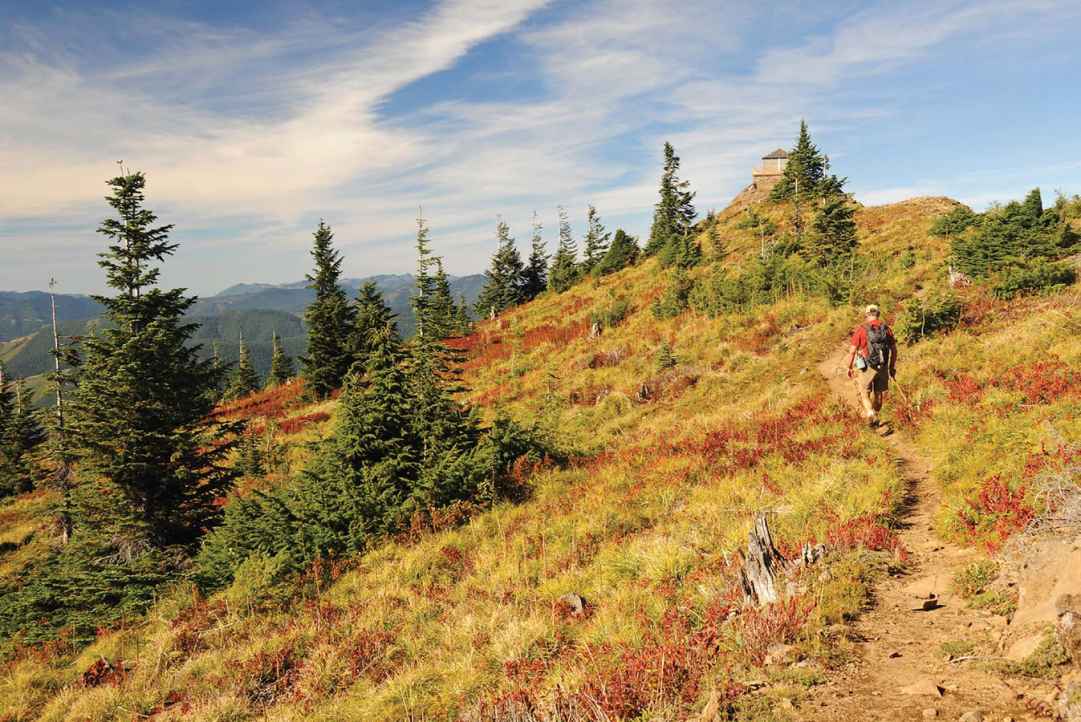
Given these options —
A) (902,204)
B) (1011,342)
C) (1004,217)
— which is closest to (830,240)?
(1004,217)

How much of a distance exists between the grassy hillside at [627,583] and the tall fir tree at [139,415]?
5082mm

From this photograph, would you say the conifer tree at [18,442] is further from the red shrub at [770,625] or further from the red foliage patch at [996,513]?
the red foliage patch at [996,513]

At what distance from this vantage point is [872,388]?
10.3 meters

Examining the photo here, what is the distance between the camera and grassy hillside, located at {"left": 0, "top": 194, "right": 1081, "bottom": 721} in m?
4.84

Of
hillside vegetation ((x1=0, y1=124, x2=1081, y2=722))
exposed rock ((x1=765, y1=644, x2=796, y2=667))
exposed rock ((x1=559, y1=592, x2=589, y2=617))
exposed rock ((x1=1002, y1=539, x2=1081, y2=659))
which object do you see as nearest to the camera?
exposed rock ((x1=1002, y1=539, x2=1081, y2=659))

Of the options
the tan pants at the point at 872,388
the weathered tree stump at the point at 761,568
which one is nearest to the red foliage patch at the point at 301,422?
the tan pants at the point at 872,388

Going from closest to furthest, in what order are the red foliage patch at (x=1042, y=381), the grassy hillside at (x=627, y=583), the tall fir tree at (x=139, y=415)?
the grassy hillside at (x=627, y=583) < the red foliage patch at (x=1042, y=381) < the tall fir tree at (x=139, y=415)

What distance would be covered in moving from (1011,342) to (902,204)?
41413mm

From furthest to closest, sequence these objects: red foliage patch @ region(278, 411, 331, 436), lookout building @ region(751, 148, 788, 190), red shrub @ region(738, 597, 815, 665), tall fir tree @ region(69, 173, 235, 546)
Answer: lookout building @ region(751, 148, 788, 190), red foliage patch @ region(278, 411, 331, 436), tall fir tree @ region(69, 173, 235, 546), red shrub @ region(738, 597, 815, 665)

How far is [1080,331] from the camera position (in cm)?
1087

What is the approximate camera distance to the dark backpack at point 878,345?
1003 centimetres

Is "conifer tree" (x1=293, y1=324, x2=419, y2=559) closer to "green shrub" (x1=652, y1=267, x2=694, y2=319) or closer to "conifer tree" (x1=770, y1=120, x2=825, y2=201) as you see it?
"green shrub" (x1=652, y1=267, x2=694, y2=319)

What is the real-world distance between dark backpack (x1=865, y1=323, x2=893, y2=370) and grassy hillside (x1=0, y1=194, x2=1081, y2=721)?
997mm

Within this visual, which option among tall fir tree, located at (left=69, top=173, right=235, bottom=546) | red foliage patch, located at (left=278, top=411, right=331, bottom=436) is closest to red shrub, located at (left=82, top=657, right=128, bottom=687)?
tall fir tree, located at (left=69, top=173, right=235, bottom=546)
